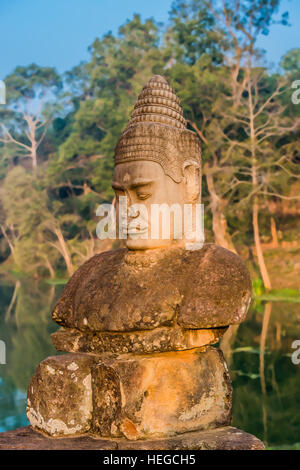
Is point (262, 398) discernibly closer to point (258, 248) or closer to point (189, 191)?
point (189, 191)

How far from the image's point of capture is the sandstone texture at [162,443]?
10.0 ft

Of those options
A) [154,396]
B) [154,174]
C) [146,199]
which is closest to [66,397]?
[154,396]

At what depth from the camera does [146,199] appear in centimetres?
354

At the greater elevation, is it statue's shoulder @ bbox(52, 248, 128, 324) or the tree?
the tree

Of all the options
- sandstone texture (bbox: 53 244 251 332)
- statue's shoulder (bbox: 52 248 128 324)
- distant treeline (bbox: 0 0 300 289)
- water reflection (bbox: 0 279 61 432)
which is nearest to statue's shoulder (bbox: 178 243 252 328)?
sandstone texture (bbox: 53 244 251 332)

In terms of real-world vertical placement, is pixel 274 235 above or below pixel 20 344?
above

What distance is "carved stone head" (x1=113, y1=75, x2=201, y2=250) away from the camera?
11.5ft

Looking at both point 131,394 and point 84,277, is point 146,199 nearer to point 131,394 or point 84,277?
point 84,277

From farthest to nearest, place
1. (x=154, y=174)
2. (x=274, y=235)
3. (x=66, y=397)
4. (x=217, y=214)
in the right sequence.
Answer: (x=274, y=235), (x=217, y=214), (x=154, y=174), (x=66, y=397)

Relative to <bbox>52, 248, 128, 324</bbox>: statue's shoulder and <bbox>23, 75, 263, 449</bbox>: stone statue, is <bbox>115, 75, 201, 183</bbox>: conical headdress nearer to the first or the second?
<bbox>23, 75, 263, 449</bbox>: stone statue

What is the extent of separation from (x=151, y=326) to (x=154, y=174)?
1.02 metres

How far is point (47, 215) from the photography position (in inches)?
965

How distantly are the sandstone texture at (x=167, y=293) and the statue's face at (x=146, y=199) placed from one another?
0.28 ft

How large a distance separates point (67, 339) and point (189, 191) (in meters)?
1.36
